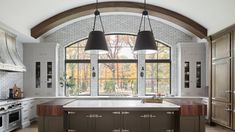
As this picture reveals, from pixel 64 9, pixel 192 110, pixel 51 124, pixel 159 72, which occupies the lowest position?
pixel 51 124

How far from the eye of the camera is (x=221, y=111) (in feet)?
22.9

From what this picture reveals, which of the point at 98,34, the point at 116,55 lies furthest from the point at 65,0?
the point at 116,55

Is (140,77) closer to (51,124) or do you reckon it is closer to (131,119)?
(131,119)

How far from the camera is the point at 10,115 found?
20.7 feet

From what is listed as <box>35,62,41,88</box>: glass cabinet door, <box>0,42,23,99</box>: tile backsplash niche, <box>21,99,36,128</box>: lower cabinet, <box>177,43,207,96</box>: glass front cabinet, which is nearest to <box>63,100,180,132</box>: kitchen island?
<box>21,99,36,128</box>: lower cabinet

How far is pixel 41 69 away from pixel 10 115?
252cm

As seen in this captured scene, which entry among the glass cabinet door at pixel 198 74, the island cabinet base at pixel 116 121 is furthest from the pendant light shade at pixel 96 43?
the glass cabinet door at pixel 198 74

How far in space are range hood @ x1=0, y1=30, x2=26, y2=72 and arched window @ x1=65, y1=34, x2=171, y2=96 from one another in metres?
2.29

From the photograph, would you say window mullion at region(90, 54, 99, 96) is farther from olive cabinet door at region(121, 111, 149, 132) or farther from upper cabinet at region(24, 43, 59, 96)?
olive cabinet door at region(121, 111, 149, 132)

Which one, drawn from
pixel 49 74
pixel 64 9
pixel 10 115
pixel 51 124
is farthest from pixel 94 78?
pixel 51 124

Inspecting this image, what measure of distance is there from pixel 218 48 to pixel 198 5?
4.79ft

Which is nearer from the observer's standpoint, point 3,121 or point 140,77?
point 3,121

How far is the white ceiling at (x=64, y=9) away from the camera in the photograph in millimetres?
5945

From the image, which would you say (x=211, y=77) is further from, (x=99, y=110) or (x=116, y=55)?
(x=99, y=110)
